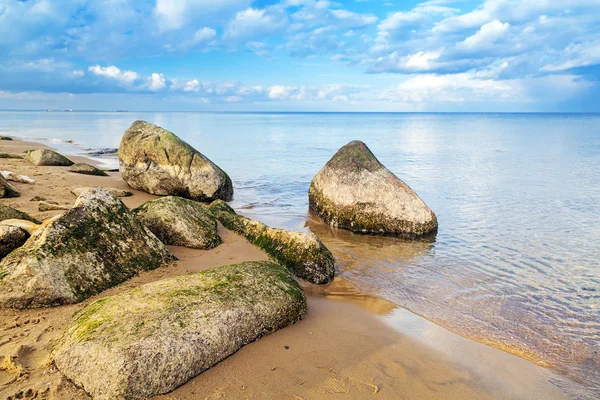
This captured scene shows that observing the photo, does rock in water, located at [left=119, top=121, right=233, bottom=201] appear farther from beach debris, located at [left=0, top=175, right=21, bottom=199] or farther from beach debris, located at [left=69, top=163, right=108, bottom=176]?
beach debris, located at [left=0, top=175, right=21, bottom=199]

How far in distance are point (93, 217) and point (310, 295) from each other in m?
3.16

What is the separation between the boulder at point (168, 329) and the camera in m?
3.36

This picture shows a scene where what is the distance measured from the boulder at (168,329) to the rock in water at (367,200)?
5440mm

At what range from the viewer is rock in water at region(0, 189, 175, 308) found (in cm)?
449

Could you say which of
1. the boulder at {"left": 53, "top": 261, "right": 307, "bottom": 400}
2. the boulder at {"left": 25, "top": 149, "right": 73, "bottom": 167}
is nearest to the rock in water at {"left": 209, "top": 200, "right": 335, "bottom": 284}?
the boulder at {"left": 53, "top": 261, "right": 307, "bottom": 400}

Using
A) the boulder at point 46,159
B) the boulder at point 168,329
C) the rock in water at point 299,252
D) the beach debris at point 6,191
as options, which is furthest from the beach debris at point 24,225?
the boulder at point 46,159

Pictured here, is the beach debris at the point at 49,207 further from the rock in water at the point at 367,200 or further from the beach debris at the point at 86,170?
the beach debris at the point at 86,170

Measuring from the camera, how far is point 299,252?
262 inches

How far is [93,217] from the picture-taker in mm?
5461

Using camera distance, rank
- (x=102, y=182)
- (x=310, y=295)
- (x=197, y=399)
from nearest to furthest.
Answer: (x=197, y=399) < (x=310, y=295) < (x=102, y=182)

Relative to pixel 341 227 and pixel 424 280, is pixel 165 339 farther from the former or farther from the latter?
pixel 341 227

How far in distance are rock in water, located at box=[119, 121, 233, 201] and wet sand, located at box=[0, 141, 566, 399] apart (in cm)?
620

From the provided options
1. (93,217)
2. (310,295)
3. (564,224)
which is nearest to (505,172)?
(564,224)

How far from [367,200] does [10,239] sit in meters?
7.27
